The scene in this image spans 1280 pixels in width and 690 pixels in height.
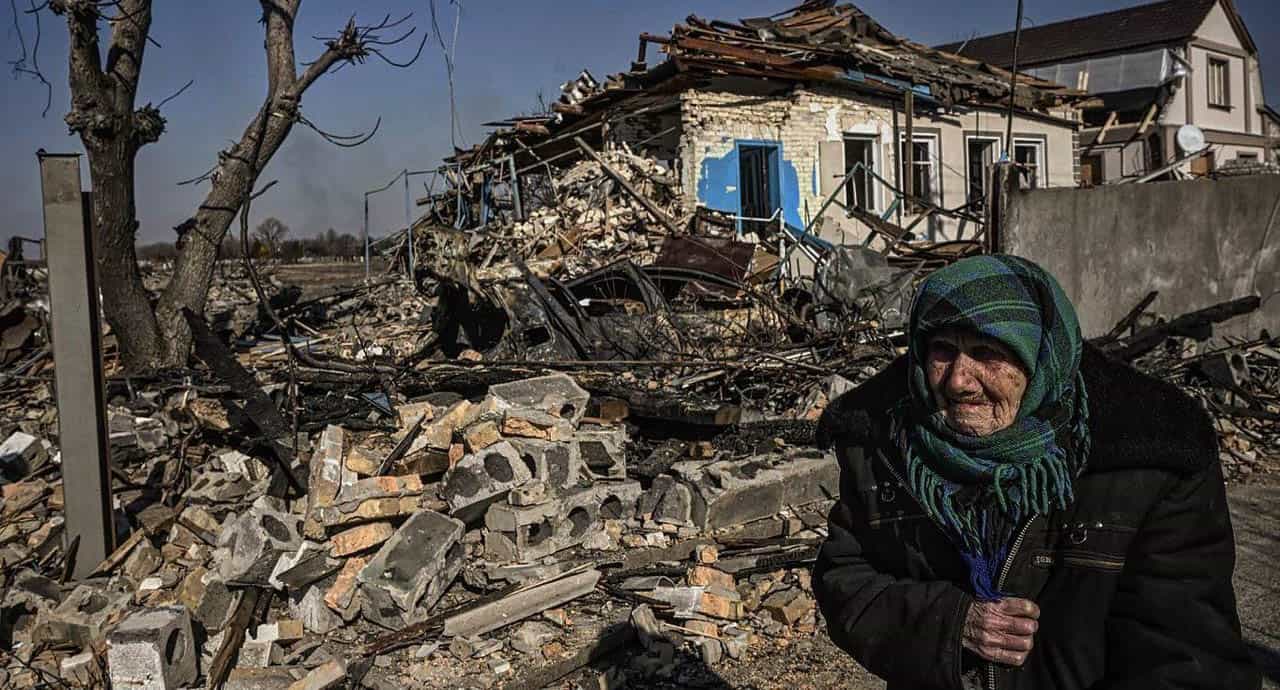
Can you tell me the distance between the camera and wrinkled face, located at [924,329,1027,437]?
179cm

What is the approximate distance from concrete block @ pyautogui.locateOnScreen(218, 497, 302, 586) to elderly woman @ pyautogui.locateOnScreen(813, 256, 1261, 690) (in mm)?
3829

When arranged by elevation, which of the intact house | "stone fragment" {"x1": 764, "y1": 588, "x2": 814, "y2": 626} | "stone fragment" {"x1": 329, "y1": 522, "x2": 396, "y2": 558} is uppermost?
the intact house

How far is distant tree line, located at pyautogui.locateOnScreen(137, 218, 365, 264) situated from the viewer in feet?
96.6

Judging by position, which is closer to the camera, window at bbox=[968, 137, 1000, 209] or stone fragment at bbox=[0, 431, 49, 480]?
stone fragment at bbox=[0, 431, 49, 480]

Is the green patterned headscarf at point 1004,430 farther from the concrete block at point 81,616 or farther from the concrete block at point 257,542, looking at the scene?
the concrete block at point 81,616

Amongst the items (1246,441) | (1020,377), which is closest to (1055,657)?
(1020,377)

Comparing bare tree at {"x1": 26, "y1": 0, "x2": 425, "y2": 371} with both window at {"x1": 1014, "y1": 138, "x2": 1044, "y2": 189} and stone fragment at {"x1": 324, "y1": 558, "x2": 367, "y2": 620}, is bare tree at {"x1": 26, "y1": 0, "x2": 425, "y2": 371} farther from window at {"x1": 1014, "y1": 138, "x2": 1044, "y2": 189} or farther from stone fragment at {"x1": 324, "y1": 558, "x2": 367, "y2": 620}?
window at {"x1": 1014, "y1": 138, "x2": 1044, "y2": 189}

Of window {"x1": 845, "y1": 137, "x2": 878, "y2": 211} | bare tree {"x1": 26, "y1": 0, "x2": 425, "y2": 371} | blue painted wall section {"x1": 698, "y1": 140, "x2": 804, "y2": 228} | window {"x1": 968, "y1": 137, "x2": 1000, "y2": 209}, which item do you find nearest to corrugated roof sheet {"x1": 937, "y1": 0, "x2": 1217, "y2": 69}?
window {"x1": 968, "y1": 137, "x2": 1000, "y2": 209}

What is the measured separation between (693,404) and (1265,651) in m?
3.69

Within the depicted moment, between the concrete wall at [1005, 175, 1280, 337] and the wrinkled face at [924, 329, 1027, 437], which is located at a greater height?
the concrete wall at [1005, 175, 1280, 337]

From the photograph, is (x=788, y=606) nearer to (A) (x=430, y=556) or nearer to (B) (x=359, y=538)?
(A) (x=430, y=556)

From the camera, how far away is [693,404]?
22.4 feet

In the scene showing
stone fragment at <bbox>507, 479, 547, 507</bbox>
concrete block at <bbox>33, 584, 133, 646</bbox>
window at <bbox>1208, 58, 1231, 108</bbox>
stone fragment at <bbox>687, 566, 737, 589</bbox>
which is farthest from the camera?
window at <bbox>1208, 58, 1231, 108</bbox>

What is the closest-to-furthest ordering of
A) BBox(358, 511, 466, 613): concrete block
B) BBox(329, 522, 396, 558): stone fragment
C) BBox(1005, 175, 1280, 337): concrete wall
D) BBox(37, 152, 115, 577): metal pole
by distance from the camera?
BBox(358, 511, 466, 613): concrete block → BBox(329, 522, 396, 558): stone fragment → BBox(37, 152, 115, 577): metal pole → BBox(1005, 175, 1280, 337): concrete wall
